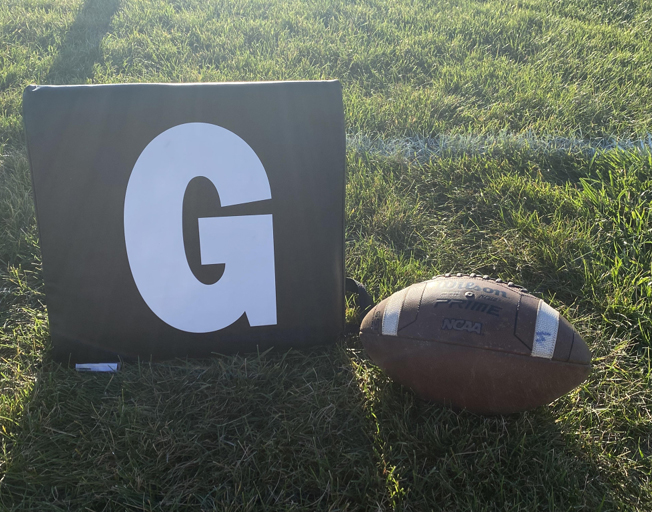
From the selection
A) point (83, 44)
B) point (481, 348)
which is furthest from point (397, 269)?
point (83, 44)

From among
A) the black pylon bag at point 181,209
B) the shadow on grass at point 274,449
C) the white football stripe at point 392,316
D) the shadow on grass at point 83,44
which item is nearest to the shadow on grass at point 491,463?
the shadow on grass at point 274,449

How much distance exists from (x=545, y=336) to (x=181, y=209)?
108cm

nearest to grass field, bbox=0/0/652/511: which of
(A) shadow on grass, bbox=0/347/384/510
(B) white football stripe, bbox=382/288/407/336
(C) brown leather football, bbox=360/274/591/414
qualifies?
(A) shadow on grass, bbox=0/347/384/510

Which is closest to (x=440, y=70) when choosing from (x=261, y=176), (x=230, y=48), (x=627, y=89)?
(x=627, y=89)

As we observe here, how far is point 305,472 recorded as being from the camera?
1250 millimetres

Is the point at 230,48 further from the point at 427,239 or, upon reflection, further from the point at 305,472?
the point at 305,472

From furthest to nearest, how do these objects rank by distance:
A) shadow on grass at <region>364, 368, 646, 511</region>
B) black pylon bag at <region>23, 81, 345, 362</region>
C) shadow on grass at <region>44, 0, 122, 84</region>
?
shadow on grass at <region>44, 0, 122, 84</region>
black pylon bag at <region>23, 81, 345, 362</region>
shadow on grass at <region>364, 368, 646, 511</region>

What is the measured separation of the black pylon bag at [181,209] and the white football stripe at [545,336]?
23.5 inches

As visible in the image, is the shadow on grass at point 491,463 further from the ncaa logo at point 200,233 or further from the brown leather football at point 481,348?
the ncaa logo at point 200,233

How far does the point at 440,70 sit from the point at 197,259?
2565 millimetres

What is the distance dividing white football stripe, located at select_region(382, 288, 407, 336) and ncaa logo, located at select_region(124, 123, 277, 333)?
378 millimetres

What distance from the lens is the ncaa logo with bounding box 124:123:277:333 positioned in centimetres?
149

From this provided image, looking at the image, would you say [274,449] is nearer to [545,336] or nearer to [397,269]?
[545,336]

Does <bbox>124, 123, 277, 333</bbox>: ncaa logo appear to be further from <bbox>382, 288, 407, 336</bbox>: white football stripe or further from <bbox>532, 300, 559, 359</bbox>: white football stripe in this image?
<bbox>532, 300, 559, 359</bbox>: white football stripe
